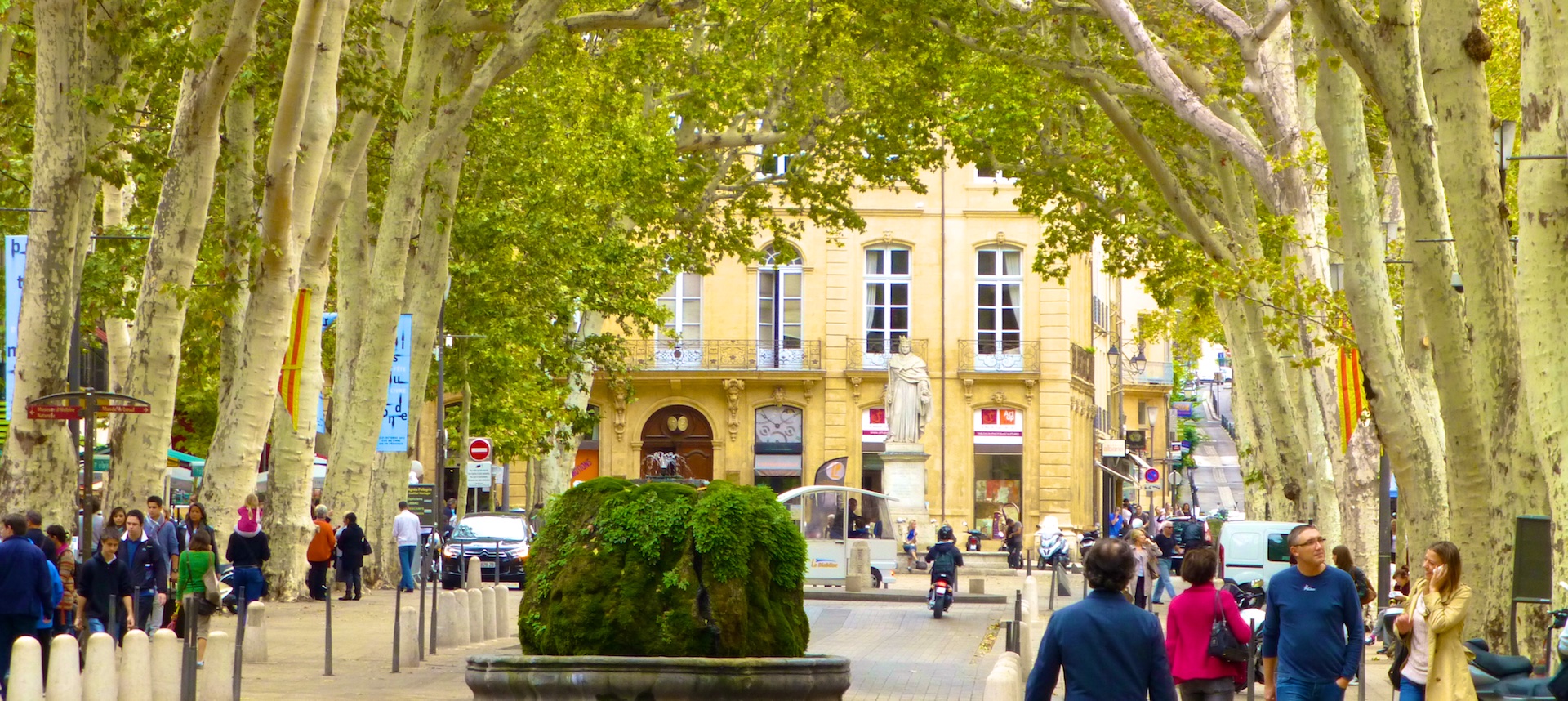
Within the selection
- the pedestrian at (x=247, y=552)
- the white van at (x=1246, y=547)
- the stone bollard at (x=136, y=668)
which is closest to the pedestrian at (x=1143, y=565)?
the white van at (x=1246, y=547)

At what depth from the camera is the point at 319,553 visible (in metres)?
26.5

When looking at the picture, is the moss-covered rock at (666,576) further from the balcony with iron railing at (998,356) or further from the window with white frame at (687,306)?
the window with white frame at (687,306)

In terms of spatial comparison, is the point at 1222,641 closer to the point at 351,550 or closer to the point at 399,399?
the point at 351,550

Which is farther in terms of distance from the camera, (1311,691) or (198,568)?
(198,568)

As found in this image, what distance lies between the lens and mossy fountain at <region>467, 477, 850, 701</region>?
10895 mm

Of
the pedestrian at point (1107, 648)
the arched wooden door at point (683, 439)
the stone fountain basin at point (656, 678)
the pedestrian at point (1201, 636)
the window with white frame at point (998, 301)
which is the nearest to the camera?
the pedestrian at point (1107, 648)

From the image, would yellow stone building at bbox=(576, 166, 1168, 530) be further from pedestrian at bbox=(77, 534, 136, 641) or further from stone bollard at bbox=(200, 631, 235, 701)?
stone bollard at bbox=(200, 631, 235, 701)

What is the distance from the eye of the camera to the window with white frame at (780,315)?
2290 inches

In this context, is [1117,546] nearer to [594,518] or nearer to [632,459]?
[594,518]

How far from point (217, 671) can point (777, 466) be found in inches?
1787

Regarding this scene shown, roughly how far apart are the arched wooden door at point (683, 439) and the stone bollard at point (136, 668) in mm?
46648

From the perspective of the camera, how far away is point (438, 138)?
987 inches

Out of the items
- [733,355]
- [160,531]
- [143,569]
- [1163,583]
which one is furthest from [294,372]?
[733,355]

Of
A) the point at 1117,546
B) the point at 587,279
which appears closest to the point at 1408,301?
the point at 1117,546
